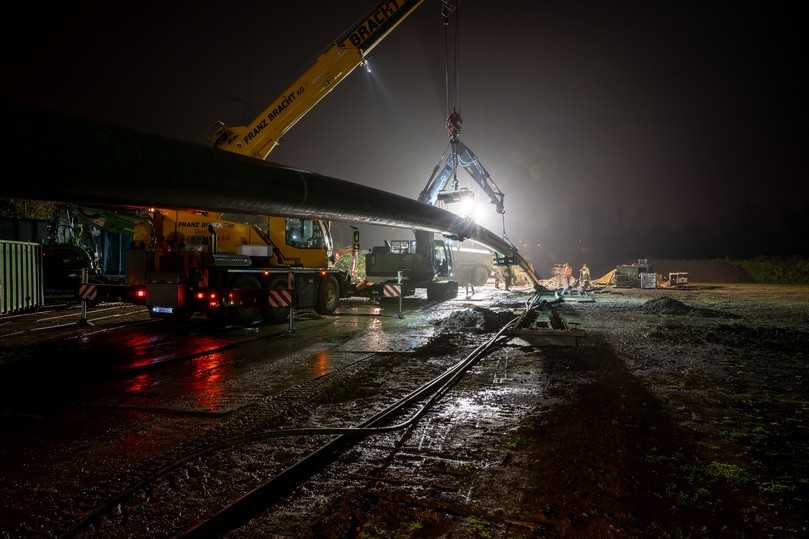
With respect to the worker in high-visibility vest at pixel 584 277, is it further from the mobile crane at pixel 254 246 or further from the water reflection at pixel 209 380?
the water reflection at pixel 209 380

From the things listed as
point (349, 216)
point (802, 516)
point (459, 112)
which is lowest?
point (802, 516)

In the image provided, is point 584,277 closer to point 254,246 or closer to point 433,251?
point 433,251

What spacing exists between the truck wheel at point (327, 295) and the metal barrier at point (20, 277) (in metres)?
8.89

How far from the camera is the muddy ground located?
284 centimetres

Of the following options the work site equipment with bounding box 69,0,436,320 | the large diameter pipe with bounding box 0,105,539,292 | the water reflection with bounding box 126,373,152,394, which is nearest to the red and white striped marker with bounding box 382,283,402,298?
the work site equipment with bounding box 69,0,436,320

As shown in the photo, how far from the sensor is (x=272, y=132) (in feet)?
40.4

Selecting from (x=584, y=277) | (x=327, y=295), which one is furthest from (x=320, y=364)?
(x=584, y=277)

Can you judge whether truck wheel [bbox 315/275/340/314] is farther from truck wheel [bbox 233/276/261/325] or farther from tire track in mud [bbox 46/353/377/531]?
tire track in mud [bbox 46/353/377/531]

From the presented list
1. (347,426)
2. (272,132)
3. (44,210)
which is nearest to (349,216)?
(347,426)

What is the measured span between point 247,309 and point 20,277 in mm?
8091

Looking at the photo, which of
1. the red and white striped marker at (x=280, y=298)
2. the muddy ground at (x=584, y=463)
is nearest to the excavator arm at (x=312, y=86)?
the red and white striped marker at (x=280, y=298)

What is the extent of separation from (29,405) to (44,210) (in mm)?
21827

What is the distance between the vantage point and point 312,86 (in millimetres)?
12320

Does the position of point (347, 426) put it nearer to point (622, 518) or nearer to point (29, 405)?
point (622, 518)
